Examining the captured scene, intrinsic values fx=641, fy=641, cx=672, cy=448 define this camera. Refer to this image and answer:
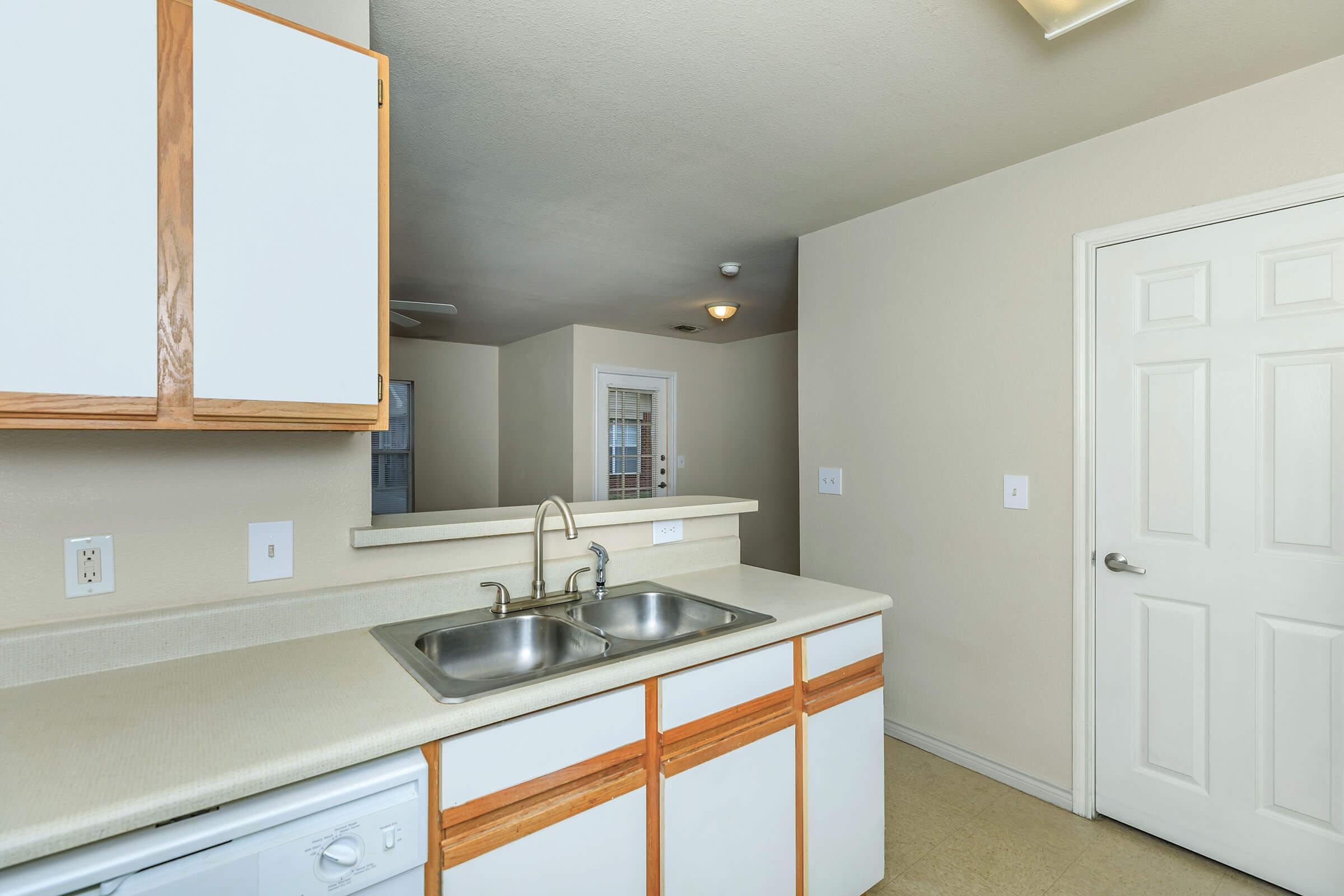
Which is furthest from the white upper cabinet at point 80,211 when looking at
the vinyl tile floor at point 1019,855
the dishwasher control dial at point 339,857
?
the vinyl tile floor at point 1019,855

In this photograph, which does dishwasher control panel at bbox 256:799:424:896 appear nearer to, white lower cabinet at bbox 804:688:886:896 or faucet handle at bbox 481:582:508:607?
faucet handle at bbox 481:582:508:607

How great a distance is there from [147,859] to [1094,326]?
278cm

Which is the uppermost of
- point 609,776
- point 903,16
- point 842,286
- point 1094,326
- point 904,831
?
point 903,16

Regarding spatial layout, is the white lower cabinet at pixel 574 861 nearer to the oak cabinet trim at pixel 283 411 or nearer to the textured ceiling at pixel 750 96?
the oak cabinet trim at pixel 283 411

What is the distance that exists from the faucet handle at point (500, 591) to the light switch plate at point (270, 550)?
453mm

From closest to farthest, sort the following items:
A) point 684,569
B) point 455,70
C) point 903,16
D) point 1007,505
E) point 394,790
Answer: point 394,790 < point 903,16 < point 455,70 < point 684,569 < point 1007,505

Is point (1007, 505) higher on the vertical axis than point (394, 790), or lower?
higher

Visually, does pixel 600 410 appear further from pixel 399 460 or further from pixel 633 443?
pixel 399 460

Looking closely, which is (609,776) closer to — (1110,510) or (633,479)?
(1110,510)

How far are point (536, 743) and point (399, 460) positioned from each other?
5614 mm

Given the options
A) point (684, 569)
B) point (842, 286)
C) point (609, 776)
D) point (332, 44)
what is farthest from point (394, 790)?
point (842, 286)

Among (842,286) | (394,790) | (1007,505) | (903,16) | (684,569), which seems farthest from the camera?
(842,286)

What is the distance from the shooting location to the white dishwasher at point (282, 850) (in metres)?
0.80

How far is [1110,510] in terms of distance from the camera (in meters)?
2.25
